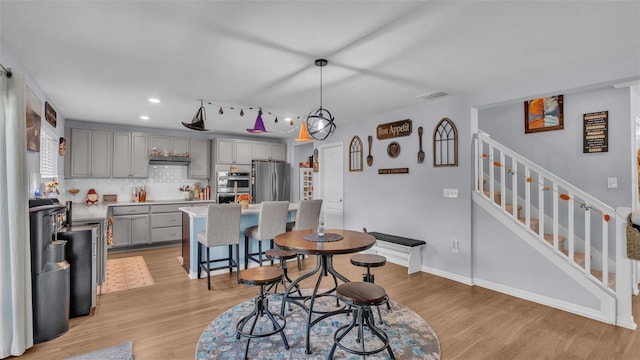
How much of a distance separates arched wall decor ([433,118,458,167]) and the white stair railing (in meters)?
0.28

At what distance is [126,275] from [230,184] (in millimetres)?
2908

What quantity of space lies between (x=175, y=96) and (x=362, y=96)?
2403mm

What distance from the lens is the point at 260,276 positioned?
2.50 metres

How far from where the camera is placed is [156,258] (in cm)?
514

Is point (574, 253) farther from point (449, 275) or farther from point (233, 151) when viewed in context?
point (233, 151)

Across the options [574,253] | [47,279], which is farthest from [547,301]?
[47,279]

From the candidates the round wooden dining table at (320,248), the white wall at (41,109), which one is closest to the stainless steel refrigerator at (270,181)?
the white wall at (41,109)

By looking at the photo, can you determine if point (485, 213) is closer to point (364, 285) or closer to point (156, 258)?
point (364, 285)

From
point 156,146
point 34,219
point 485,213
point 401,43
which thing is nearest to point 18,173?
point 34,219

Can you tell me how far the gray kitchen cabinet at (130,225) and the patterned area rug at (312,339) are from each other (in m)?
3.57

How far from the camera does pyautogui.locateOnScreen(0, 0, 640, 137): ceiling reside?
202 centimetres

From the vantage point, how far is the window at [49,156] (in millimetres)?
4133

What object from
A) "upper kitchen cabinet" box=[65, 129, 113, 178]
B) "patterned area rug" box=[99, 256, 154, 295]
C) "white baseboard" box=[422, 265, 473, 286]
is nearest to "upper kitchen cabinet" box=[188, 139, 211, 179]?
"upper kitchen cabinet" box=[65, 129, 113, 178]

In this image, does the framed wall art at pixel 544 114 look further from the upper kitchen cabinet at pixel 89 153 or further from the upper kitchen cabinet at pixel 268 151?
the upper kitchen cabinet at pixel 89 153
